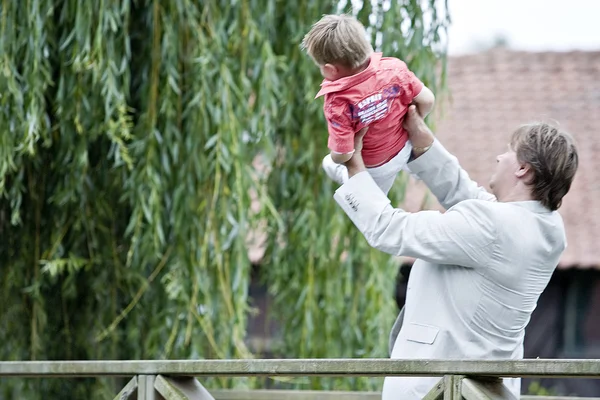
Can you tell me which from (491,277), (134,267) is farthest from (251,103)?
(491,277)

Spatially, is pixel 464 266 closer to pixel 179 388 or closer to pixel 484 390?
pixel 484 390

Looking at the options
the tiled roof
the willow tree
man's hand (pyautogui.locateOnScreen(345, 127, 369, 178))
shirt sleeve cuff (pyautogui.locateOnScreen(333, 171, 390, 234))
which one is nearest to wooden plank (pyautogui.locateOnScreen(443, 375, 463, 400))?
shirt sleeve cuff (pyautogui.locateOnScreen(333, 171, 390, 234))

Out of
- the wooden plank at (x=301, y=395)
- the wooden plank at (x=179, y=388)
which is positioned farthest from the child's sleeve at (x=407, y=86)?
the wooden plank at (x=301, y=395)

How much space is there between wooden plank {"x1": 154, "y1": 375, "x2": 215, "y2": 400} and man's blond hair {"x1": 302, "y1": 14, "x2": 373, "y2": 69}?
0.83 meters

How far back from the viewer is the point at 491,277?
86.6 inches

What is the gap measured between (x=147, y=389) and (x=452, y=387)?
2.60 feet

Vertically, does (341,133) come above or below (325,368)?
above

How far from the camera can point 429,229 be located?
7.14 ft

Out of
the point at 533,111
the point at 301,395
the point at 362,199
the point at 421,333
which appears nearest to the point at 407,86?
the point at 362,199

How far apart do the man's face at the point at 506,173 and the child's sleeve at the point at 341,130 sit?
0.33 metres

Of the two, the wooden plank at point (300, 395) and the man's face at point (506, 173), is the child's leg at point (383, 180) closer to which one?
the man's face at point (506, 173)

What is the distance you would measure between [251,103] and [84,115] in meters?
0.66

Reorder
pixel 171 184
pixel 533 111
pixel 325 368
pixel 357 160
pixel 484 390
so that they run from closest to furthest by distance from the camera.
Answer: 1. pixel 484 390
2. pixel 325 368
3. pixel 357 160
4. pixel 171 184
5. pixel 533 111

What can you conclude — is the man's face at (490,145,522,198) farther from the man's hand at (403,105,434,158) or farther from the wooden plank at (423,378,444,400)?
the wooden plank at (423,378,444,400)
